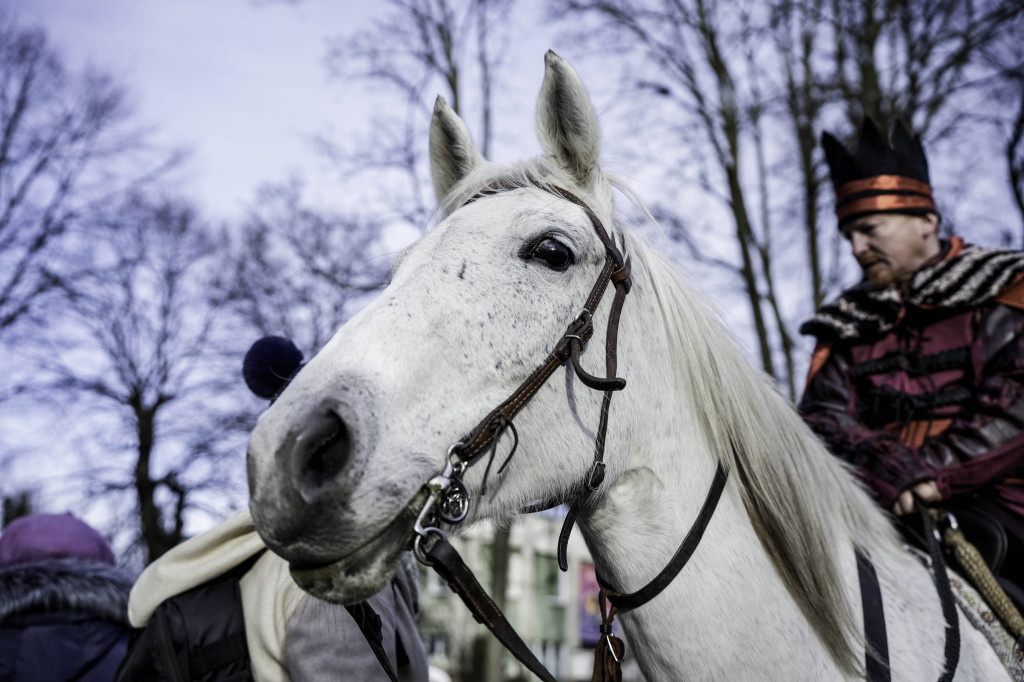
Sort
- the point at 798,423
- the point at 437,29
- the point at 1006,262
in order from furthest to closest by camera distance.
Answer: the point at 437,29, the point at 1006,262, the point at 798,423

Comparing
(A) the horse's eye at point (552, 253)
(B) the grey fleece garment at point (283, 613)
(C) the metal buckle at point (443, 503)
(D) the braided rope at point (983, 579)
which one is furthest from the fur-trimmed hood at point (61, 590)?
(D) the braided rope at point (983, 579)

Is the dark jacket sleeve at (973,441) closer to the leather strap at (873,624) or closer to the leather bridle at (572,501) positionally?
the leather strap at (873,624)

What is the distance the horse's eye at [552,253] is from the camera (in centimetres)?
197

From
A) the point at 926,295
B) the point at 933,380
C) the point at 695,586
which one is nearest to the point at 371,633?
the point at 695,586

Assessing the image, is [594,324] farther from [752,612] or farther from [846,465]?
[846,465]

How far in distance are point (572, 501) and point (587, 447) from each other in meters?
0.18

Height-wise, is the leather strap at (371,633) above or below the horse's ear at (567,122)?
below

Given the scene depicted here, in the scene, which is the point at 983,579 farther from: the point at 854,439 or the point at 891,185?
the point at 891,185

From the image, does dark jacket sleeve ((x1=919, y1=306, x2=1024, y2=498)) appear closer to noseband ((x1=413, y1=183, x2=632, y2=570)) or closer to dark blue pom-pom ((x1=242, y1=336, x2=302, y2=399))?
noseband ((x1=413, y1=183, x2=632, y2=570))

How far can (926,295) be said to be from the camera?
3.23 m

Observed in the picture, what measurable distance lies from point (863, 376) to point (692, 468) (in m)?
1.71

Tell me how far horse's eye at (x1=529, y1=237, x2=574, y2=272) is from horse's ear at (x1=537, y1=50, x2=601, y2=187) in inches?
13.4

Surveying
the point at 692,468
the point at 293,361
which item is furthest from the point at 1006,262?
the point at 293,361

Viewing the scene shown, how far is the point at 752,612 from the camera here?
193 cm
